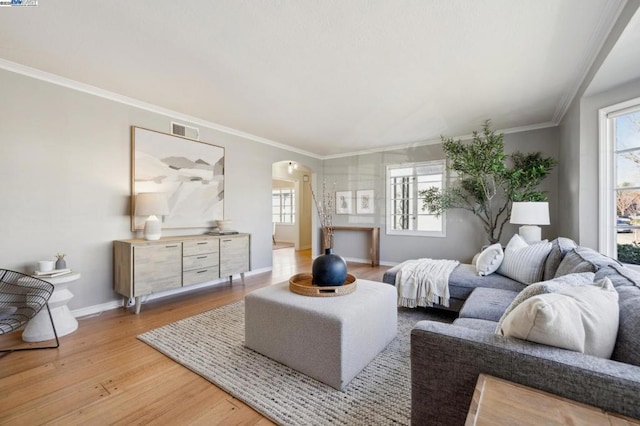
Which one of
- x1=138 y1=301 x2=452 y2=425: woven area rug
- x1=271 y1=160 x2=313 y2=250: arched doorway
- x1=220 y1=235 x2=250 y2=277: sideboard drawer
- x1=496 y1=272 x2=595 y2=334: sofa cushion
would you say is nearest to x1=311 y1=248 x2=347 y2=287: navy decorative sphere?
x1=138 y1=301 x2=452 y2=425: woven area rug

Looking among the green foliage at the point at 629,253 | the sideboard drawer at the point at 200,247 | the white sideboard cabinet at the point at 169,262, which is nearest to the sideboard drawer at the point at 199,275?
the white sideboard cabinet at the point at 169,262

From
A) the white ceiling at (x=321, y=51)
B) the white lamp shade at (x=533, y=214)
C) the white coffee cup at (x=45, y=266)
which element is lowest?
the white coffee cup at (x=45, y=266)

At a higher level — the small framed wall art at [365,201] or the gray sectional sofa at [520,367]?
the small framed wall art at [365,201]

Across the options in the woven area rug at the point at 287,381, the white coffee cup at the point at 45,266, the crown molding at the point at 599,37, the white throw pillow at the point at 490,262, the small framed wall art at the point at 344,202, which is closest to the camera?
the woven area rug at the point at 287,381

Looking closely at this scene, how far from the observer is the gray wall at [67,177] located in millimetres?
2600

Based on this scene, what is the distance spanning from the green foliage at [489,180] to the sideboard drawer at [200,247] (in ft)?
12.4

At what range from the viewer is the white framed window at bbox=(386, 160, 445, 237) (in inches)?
207

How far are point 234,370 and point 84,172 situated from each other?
2.77 m

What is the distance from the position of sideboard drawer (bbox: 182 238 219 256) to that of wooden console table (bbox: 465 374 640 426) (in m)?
3.40

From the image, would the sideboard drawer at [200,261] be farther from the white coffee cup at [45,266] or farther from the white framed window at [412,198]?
the white framed window at [412,198]

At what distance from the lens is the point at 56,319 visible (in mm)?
2545

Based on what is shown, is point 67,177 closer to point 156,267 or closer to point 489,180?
point 156,267

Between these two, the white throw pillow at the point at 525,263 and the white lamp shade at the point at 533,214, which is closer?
the white throw pillow at the point at 525,263

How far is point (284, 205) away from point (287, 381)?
26.7 feet
